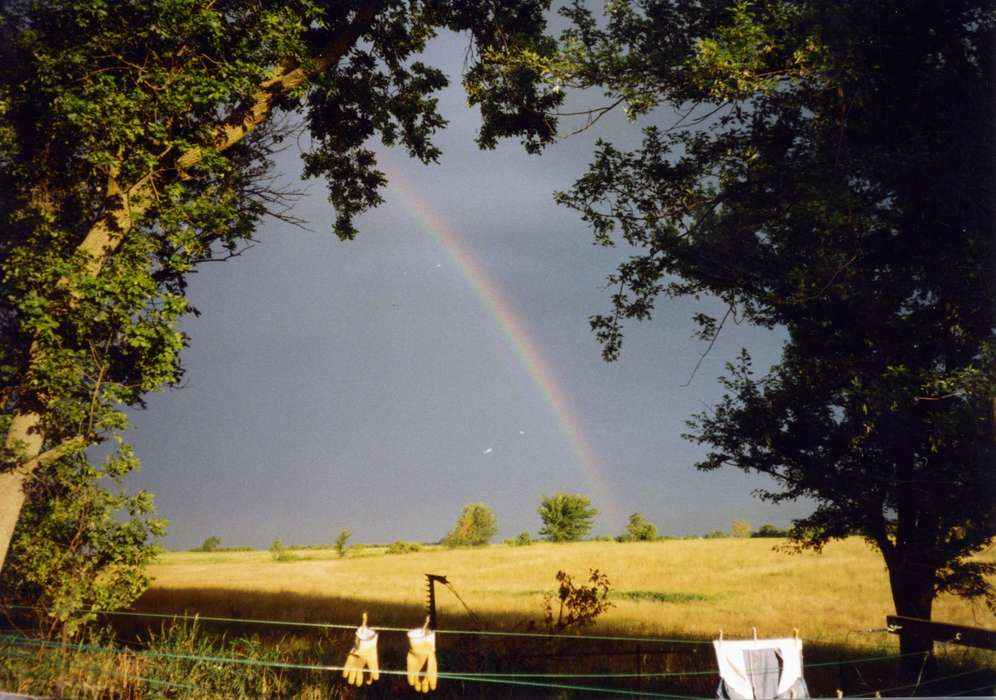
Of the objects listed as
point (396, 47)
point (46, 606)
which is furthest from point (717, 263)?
point (46, 606)

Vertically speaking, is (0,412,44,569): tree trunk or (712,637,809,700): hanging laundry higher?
(0,412,44,569): tree trunk

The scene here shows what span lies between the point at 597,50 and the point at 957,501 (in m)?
10.7

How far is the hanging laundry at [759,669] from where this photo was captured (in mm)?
7316

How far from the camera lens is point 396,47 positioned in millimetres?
15336

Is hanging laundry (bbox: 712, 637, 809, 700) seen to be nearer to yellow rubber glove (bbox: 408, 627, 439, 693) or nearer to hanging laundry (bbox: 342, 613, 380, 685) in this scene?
yellow rubber glove (bbox: 408, 627, 439, 693)

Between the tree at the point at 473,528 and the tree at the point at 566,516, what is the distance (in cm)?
3023

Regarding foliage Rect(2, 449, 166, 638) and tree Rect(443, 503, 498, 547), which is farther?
tree Rect(443, 503, 498, 547)

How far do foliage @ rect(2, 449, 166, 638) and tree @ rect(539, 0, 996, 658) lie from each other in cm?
918

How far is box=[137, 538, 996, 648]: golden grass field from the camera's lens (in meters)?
22.0

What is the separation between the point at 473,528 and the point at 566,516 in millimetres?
34673

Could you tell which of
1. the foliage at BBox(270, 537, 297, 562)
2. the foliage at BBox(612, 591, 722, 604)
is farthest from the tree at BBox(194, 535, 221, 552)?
the foliage at BBox(612, 591, 722, 604)

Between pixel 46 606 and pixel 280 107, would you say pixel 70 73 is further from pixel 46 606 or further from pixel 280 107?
pixel 46 606

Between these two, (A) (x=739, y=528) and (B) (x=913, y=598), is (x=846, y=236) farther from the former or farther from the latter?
(A) (x=739, y=528)

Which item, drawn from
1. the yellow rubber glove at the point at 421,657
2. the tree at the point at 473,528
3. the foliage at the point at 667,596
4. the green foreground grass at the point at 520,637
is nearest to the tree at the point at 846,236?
the green foreground grass at the point at 520,637
